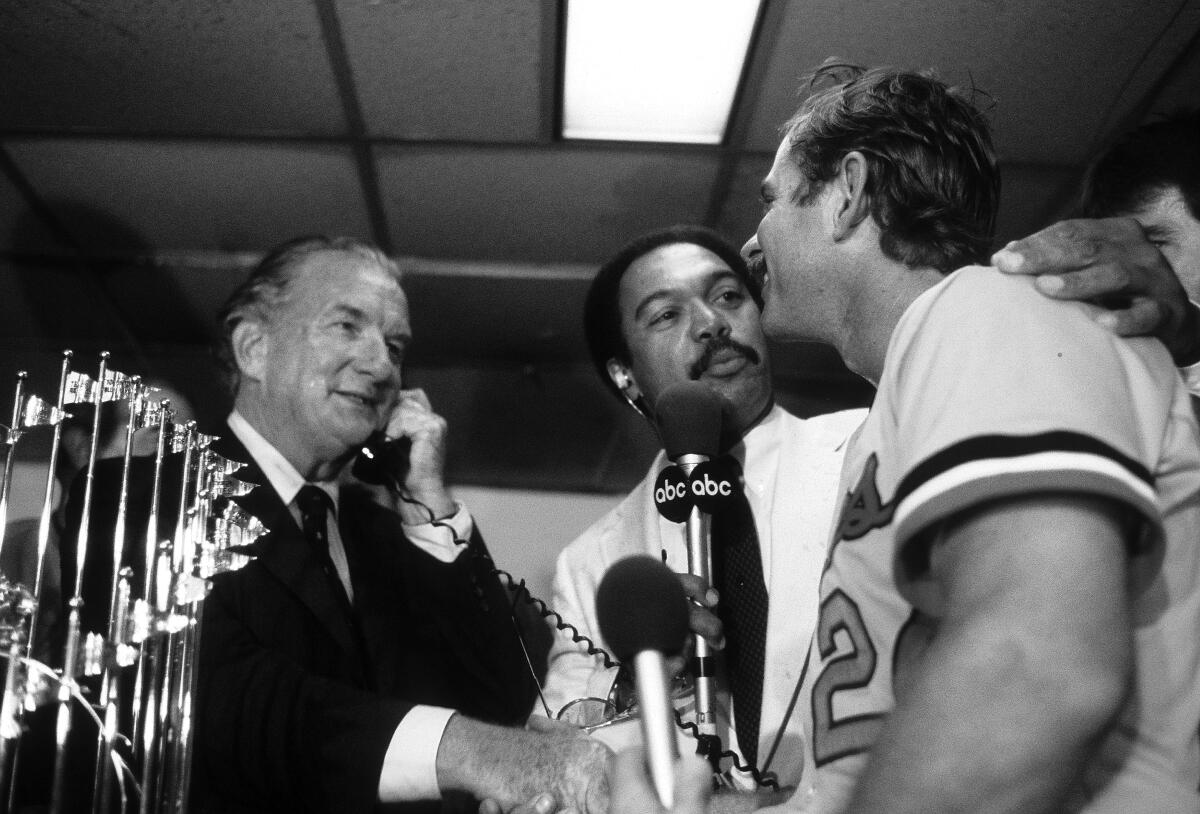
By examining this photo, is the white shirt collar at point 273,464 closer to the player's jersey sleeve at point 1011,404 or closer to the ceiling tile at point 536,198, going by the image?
the ceiling tile at point 536,198

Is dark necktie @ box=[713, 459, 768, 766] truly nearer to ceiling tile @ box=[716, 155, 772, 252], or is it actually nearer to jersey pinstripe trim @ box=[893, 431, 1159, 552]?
ceiling tile @ box=[716, 155, 772, 252]

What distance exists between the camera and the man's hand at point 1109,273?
1.14 meters

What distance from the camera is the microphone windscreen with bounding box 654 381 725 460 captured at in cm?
211

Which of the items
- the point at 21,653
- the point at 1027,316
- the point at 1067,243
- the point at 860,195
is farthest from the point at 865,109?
the point at 21,653

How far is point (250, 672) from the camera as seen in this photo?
7.00 feet

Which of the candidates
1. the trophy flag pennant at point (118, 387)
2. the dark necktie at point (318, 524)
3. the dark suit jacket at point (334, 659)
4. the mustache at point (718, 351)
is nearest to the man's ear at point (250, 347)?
the dark suit jacket at point (334, 659)

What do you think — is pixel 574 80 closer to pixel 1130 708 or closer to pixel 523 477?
pixel 523 477

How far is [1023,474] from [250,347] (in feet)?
8.09

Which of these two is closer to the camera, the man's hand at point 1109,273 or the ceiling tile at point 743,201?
the man's hand at point 1109,273

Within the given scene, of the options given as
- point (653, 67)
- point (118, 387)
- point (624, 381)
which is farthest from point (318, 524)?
point (653, 67)

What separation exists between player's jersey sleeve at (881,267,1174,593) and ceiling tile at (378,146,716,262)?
6.20ft

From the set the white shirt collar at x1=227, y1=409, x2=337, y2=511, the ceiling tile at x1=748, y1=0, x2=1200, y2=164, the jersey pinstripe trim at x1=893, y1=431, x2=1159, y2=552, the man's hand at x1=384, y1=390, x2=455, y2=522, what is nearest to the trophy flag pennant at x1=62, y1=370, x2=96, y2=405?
the jersey pinstripe trim at x1=893, y1=431, x2=1159, y2=552

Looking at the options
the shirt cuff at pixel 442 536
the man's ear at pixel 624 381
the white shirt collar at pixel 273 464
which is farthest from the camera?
the man's ear at pixel 624 381

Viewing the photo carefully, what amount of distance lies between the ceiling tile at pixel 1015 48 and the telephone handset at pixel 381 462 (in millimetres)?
1143
